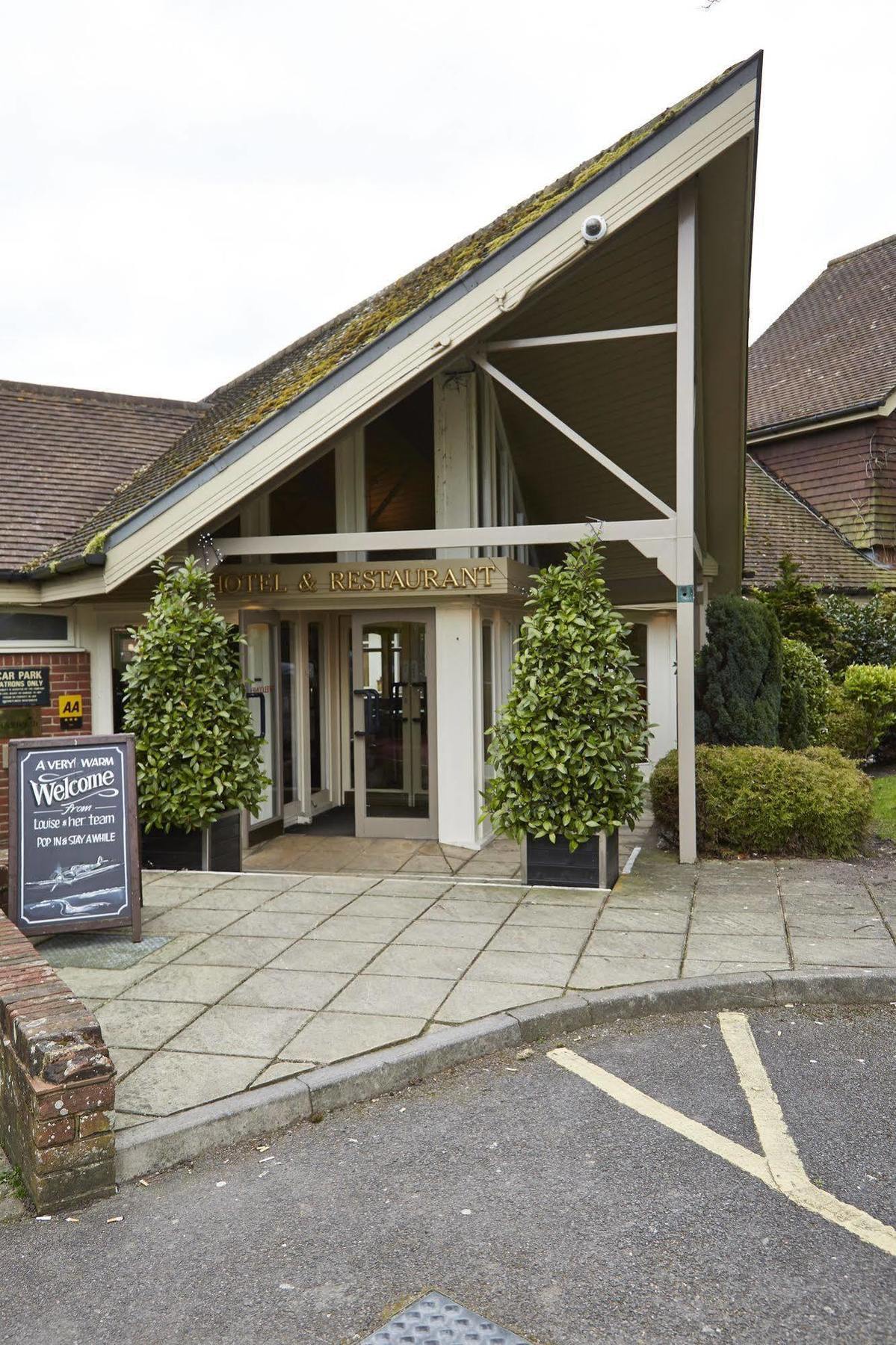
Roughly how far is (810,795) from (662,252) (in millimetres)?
4489

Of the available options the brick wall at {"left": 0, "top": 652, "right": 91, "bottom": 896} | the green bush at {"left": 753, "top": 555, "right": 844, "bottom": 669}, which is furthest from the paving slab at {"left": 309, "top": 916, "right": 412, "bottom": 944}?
the green bush at {"left": 753, "top": 555, "right": 844, "bottom": 669}

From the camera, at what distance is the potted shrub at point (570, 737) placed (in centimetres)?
712

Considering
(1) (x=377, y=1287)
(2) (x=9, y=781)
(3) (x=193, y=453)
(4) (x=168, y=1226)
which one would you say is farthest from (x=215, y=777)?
(1) (x=377, y=1287)

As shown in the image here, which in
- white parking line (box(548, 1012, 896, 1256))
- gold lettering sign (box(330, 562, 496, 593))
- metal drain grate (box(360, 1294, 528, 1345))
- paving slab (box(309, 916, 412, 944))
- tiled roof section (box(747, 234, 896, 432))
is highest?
tiled roof section (box(747, 234, 896, 432))

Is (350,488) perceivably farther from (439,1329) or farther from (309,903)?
(439,1329)

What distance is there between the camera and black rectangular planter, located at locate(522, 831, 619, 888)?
7297mm

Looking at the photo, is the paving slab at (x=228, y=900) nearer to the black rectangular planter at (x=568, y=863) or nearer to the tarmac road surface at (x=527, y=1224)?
the black rectangular planter at (x=568, y=863)

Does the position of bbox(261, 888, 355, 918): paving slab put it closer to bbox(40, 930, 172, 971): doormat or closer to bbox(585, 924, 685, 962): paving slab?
bbox(40, 930, 172, 971): doormat

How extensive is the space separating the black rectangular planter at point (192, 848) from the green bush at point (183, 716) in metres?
0.12

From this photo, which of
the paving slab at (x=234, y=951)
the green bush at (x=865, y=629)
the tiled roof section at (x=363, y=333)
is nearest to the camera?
the paving slab at (x=234, y=951)

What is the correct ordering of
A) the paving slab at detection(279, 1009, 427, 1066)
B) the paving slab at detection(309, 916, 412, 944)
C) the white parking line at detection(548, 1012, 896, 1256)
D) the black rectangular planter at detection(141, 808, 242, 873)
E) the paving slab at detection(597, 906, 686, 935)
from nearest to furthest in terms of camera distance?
the white parking line at detection(548, 1012, 896, 1256)
the paving slab at detection(279, 1009, 427, 1066)
the paving slab at detection(309, 916, 412, 944)
the paving slab at detection(597, 906, 686, 935)
the black rectangular planter at detection(141, 808, 242, 873)

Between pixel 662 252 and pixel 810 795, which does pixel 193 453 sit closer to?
pixel 662 252

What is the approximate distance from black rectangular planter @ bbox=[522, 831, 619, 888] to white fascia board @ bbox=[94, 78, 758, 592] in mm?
3348

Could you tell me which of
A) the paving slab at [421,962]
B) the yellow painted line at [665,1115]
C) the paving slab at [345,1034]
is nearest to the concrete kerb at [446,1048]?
the paving slab at [345,1034]
